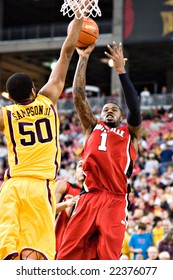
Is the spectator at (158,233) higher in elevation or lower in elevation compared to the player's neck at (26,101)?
lower

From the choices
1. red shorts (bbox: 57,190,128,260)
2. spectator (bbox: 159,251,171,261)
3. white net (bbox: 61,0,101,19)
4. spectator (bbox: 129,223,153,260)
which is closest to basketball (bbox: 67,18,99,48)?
white net (bbox: 61,0,101,19)

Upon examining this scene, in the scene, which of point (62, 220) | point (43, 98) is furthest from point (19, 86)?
point (62, 220)

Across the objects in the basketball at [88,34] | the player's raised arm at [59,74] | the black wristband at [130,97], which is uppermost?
the basketball at [88,34]

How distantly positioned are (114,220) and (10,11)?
33180 millimetres

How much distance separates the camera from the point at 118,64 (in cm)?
693

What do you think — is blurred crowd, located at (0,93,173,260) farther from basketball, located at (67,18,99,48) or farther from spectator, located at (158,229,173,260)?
basketball, located at (67,18,99,48)

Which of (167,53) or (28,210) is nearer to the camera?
(28,210)

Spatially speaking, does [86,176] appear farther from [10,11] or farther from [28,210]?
[10,11]

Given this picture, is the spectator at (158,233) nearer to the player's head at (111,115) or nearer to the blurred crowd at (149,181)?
the blurred crowd at (149,181)

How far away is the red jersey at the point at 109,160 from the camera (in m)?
6.72

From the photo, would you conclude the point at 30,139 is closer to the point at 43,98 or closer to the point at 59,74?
the point at 43,98

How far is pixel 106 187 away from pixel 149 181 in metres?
10.7

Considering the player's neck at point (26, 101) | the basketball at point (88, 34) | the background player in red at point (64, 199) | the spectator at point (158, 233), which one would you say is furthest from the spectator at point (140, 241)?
the player's neck at point (26, 101)
